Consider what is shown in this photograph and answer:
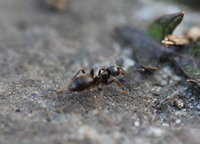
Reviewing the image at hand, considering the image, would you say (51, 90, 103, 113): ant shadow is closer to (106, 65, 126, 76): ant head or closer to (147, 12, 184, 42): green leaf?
(106, 65, 126, 76): ant head

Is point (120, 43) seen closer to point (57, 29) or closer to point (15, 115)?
point (57, 29)

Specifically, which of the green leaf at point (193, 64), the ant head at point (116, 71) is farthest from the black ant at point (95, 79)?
the green leaf at point (193, 64)

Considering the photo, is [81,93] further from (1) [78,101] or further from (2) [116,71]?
(2) [116,71]

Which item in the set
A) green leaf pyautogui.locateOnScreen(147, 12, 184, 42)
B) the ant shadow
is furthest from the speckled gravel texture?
green leaf pyautogui.locateOnScreen(147, 12, 184, 42)

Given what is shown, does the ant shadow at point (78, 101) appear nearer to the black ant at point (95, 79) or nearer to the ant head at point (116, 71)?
the black ant at point (95, 79)

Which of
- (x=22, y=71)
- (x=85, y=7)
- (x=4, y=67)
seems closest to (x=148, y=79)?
(x=22, y=71)

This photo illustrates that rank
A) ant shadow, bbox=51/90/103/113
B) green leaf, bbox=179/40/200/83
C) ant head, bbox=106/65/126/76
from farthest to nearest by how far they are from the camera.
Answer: ant head, bbox=106/65/126/76 → green leaf, bbox=179/40/200/83 → ant shadow, bbox=51/90/103/113
